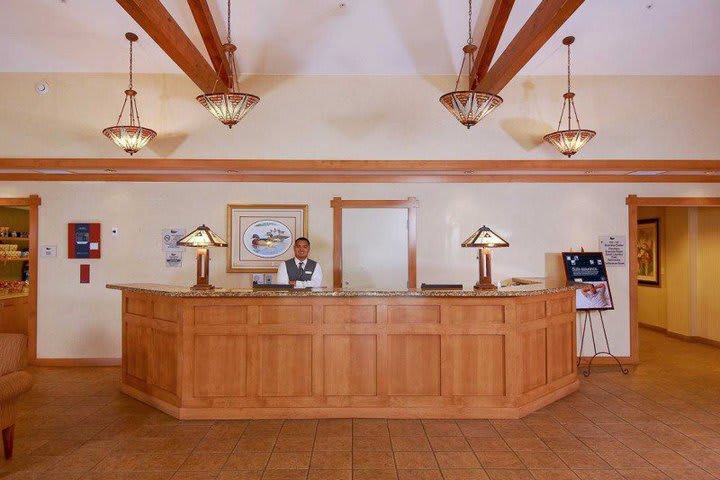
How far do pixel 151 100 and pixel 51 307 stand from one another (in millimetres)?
3165

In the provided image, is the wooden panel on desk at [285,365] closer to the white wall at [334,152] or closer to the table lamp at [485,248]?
the table lamp at [485,248]

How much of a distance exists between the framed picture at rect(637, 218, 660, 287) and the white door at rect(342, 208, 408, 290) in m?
5.56

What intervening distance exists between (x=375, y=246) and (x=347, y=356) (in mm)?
2437

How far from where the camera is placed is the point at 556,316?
4.68 meters

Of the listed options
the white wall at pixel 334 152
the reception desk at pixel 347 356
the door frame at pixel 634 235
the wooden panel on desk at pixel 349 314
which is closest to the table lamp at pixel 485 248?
the reception desk at pixel 347 356

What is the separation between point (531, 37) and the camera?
14.2 ft

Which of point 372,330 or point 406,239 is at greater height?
point 406,239

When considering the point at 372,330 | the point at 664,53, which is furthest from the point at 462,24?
the point at 372,330

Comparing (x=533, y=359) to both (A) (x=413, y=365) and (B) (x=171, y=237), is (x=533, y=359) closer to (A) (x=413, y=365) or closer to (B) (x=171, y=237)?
(A) (x=413, y=365)

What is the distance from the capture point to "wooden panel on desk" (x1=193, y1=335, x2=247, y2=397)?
4191mm

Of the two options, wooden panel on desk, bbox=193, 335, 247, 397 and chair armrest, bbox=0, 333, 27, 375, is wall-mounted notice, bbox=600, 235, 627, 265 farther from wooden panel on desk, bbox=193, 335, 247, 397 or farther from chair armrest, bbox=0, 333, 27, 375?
chair armrest, bbox=0, 333, 27, 375

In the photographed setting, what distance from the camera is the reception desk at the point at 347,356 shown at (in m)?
4.18

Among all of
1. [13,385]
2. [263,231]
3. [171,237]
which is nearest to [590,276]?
[263,231]

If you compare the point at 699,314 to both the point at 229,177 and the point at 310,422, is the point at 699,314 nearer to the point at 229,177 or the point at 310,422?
the point at 310,422
